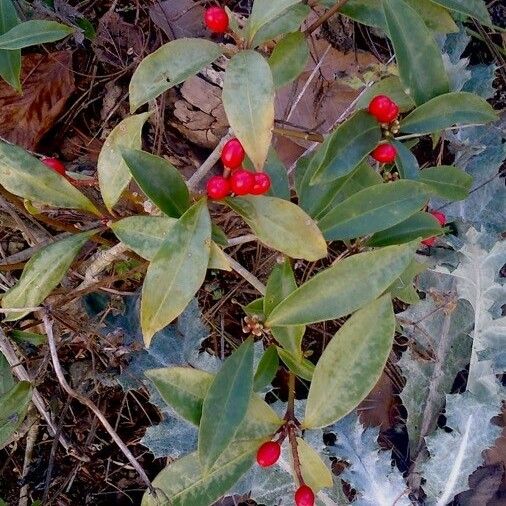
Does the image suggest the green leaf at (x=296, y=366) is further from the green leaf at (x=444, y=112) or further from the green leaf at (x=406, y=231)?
the green leaf at (x=444, y=112)

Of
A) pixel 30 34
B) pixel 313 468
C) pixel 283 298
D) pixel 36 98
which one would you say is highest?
pixel 30 34

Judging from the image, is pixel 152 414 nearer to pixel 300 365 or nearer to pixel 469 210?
pixel 300 365

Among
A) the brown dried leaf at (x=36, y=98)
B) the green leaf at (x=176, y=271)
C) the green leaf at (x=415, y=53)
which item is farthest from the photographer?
the brown dried leaf at (x=36, y=98)

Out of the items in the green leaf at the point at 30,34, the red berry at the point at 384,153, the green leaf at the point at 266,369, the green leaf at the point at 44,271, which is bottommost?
the green leaf at the point at 266,369

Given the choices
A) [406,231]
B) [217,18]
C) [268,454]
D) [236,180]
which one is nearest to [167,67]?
[217,18]

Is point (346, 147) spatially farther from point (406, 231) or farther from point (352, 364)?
point (352, 364)

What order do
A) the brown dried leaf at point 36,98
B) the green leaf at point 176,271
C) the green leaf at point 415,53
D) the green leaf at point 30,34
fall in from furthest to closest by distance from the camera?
the brown dried leaf at point 36,98 → the green leaf at point 30,34 → the green leaf at point 415,53 → the green leaf at point 176,271

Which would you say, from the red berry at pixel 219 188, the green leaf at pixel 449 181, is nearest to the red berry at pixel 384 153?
the green leaf at pixel 449 181

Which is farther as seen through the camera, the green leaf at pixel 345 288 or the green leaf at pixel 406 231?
the green leaf at pixel 406 231
